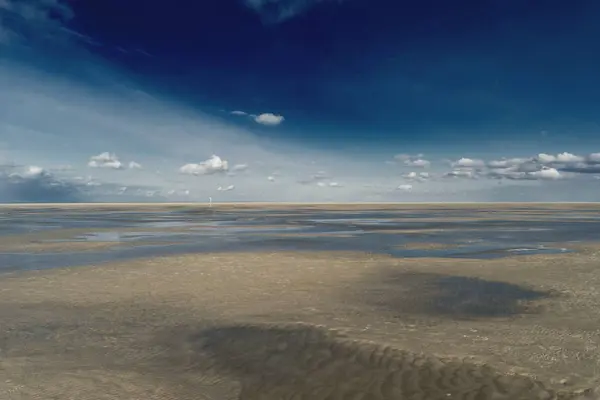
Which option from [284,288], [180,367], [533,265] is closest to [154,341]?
[180,367]

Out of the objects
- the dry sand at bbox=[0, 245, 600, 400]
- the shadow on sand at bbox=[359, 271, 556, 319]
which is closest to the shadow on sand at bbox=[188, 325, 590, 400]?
the dry sand at bbox=[0, 245, 600, 400]

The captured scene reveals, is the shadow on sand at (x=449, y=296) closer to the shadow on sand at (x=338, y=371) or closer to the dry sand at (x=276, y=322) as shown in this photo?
the dry sand at (x=276, y=322)

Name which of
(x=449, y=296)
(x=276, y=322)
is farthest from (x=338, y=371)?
(x=449, y=296)

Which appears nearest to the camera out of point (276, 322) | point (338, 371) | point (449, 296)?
point (338, 371)

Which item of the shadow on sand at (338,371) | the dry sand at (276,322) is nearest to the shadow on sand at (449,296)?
the dry sand at (276,322)

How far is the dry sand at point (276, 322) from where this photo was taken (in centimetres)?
833

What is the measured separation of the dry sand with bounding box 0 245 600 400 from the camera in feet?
27.3

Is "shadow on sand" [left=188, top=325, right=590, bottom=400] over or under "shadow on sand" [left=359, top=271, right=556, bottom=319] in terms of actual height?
under

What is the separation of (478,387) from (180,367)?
5.80 m

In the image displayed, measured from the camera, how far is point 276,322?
12047 millimetres

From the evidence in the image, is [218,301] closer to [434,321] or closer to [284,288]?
[284,288]

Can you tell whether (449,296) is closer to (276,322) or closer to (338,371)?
(276,322)

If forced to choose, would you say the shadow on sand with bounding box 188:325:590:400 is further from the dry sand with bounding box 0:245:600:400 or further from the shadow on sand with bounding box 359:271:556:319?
the shadow on sand with bounding box 359:271:556:319

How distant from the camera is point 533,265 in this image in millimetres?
21375
